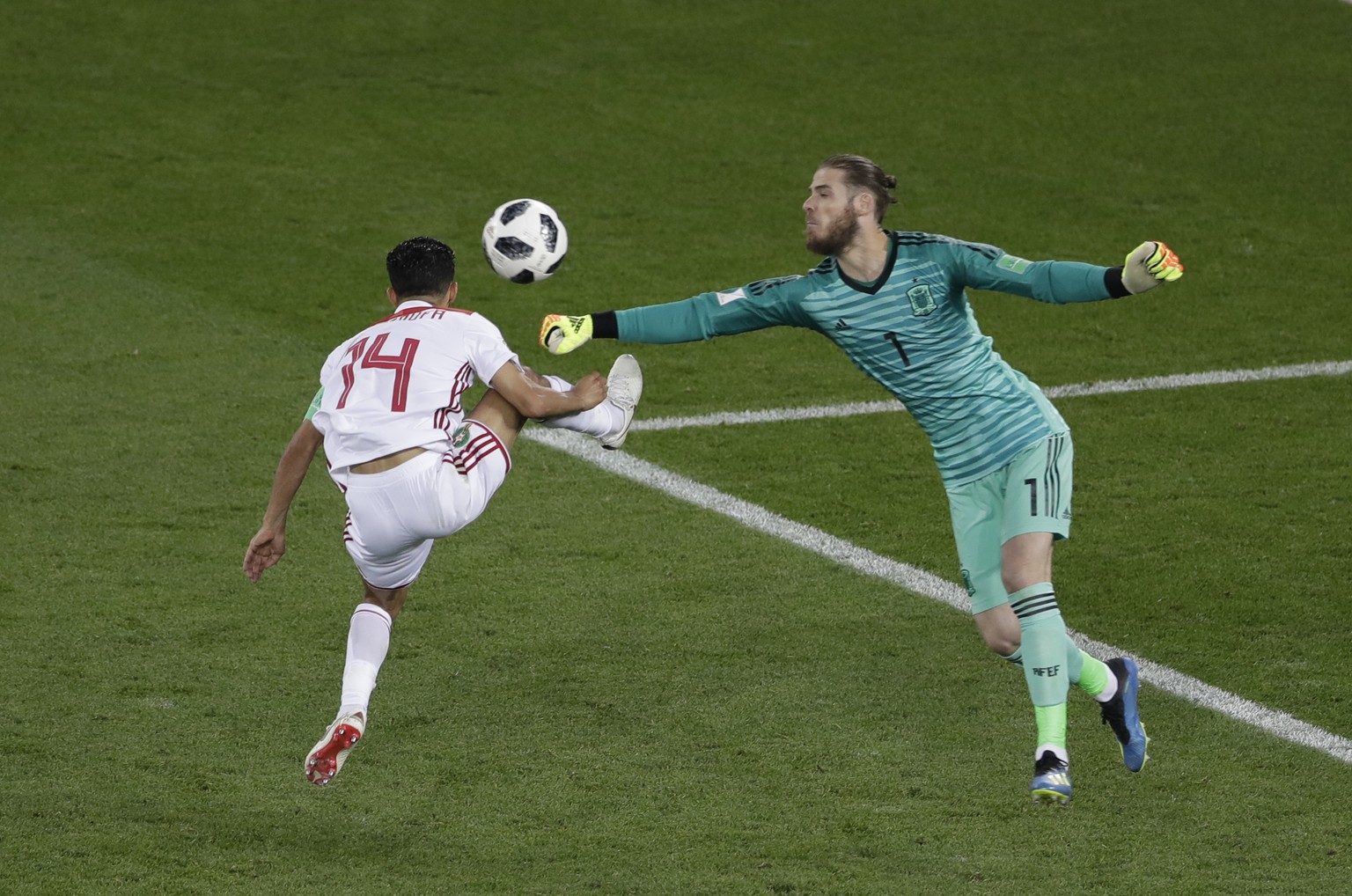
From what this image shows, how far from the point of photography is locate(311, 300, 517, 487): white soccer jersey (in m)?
6.12

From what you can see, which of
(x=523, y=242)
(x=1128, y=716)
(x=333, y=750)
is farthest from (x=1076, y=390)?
(x=333, y=750)

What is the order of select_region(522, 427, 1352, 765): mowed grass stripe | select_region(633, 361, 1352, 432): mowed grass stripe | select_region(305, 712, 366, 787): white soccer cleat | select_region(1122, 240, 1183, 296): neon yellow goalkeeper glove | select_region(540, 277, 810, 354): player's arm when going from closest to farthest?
1. select_region(1122, 240, 1183, 296): neon yellow goalkeeper glove
2. select_region(305, 712, 366, 787): white soccer cleat
3. select_region(540, 277, 810, 354): player's arm
4. select_region(522, 427, 1352, 765): mowed grass stripe
5. select_region(633, 361, 1352, 432): mowed grass stripe

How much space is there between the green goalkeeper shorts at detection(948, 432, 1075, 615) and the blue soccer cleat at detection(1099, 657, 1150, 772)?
1.69 feet

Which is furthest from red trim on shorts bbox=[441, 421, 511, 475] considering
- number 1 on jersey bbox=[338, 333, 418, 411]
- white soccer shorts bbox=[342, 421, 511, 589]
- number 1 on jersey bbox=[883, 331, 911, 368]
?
number 1 on jersey bbox=[883, 331, 911, 368]

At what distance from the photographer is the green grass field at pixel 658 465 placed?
20.4 feet

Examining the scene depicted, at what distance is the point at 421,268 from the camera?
252 inches

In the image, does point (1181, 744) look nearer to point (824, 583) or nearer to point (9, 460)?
point (824, 583)

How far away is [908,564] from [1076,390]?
2674 millimetres

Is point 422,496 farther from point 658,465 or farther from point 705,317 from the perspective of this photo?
point 658,465

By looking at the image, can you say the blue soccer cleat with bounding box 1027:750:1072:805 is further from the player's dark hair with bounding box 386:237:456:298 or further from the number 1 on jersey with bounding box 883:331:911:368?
the player's dark hair with bounding box 386:237:456:298

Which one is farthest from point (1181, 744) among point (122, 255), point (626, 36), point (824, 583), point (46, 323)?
point (626, 36)

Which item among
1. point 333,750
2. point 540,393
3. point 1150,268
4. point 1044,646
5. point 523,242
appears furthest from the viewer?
point 523,242

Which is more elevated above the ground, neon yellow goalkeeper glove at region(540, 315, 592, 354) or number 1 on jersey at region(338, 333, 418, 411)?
neon yellow goalkeeper glove at region(540, 315, 592, 354)

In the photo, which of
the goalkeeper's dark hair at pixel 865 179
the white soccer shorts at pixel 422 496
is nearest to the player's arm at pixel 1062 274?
the goalkeeper's dark hair at pixel 865 179
